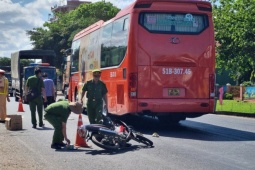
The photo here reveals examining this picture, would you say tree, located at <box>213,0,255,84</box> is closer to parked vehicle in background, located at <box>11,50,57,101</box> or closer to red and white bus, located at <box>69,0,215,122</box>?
red and white bus, located at <box>69,0,215,122</box>

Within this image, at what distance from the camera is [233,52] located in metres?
29.2

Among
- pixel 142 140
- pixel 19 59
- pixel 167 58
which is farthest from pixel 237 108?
pixel 142 140

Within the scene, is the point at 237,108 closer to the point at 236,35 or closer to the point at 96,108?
the point at 236,35

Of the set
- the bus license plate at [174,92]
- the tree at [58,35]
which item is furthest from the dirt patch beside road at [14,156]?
the tree at [58,35]

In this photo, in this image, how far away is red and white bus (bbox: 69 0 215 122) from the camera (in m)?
16.0

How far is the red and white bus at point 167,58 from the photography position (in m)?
16.0

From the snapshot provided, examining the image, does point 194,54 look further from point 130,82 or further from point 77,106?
point 77,106

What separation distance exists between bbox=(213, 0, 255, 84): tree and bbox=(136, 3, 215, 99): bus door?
1174cm

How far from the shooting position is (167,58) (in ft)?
53.0

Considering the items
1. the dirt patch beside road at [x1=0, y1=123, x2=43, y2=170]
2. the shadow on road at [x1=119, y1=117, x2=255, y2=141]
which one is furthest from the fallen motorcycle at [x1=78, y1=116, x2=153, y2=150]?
the shadow on road at [x1=119, y1=117, x2=255, y2=141]

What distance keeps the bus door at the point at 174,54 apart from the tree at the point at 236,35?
11.7 m

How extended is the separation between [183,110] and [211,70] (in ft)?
4.89

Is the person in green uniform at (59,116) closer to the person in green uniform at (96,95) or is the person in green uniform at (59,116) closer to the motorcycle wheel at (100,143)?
the motorcycle wheel at (100,143)

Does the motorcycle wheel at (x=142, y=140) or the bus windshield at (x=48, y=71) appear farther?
the bus windshield at (x=48, y=71)
